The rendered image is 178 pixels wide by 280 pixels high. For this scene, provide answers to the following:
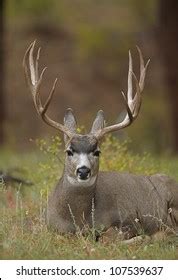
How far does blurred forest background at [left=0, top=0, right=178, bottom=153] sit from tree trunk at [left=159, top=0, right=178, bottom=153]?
0.02 meters

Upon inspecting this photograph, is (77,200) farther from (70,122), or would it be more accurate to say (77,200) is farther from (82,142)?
(70,122)

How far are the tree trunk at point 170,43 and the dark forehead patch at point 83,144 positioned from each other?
12.0m

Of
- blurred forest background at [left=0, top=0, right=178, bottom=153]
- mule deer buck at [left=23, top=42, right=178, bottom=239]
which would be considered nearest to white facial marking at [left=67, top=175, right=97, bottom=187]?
mule deer buck at [left=23, top=42, right=178, bottom=239]

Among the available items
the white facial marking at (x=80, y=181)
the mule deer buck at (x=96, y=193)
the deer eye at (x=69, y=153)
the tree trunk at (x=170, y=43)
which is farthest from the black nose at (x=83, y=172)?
the tree trunk at (x=170, y=43)

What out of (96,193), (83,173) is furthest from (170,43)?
(83,173)

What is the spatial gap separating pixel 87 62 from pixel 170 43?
1227 cm

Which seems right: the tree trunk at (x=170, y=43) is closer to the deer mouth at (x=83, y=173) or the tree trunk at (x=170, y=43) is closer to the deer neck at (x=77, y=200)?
the deer neck at (x=77, y=200)

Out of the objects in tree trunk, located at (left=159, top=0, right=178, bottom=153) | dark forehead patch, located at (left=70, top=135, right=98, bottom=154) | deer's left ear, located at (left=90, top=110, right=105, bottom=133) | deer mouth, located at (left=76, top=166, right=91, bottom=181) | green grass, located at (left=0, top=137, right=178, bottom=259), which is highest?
tree trunk, located at (left=159, top=0, right=178, bottom=153)

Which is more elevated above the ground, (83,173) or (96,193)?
(83,173)

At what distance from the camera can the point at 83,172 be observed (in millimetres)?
10102

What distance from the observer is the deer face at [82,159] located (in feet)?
33.3

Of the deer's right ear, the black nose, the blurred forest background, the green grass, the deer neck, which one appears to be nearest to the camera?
the green grass

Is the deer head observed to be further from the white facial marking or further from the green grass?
the green grass

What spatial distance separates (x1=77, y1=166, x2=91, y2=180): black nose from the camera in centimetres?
1009
